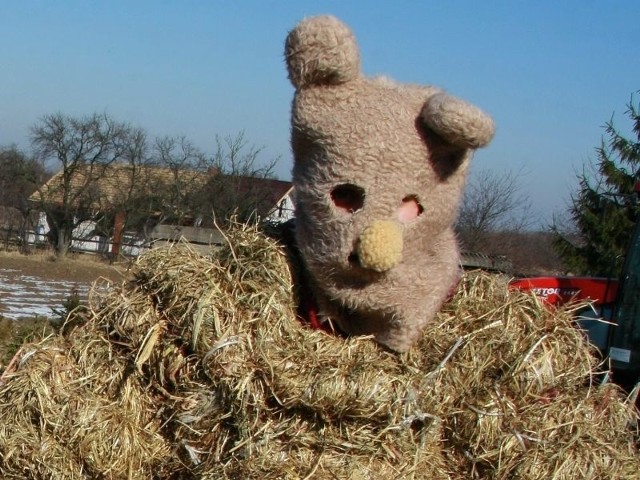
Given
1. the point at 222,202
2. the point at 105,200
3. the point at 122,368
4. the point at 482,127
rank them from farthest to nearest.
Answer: the point at 105,200 < the point at 222,202 < the point at 122,368 < the point at 482,127

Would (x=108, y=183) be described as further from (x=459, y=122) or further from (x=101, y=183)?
(x=459, y=122)

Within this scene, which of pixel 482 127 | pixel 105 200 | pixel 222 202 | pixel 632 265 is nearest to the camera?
pixel 482 127

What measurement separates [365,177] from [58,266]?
1054 inches

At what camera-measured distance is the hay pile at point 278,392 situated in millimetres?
2680

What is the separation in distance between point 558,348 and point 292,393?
2.79ft

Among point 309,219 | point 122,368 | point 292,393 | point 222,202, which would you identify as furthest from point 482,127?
point 222,202

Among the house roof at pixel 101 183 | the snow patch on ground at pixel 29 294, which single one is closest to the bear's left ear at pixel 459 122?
the snow patch on ground at pixel 29 294

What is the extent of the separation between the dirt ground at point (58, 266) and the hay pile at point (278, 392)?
63.2 ft

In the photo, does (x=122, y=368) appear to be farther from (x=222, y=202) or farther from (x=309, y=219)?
(x=222, y=202)

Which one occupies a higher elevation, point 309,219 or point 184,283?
point 309,219

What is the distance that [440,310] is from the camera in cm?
303

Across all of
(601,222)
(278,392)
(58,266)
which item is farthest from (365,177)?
(58,266)

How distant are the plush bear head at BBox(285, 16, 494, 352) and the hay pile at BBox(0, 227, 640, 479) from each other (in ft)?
0.45

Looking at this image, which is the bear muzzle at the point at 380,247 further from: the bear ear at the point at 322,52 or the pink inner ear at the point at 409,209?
the bear ear at the point at 322,52
